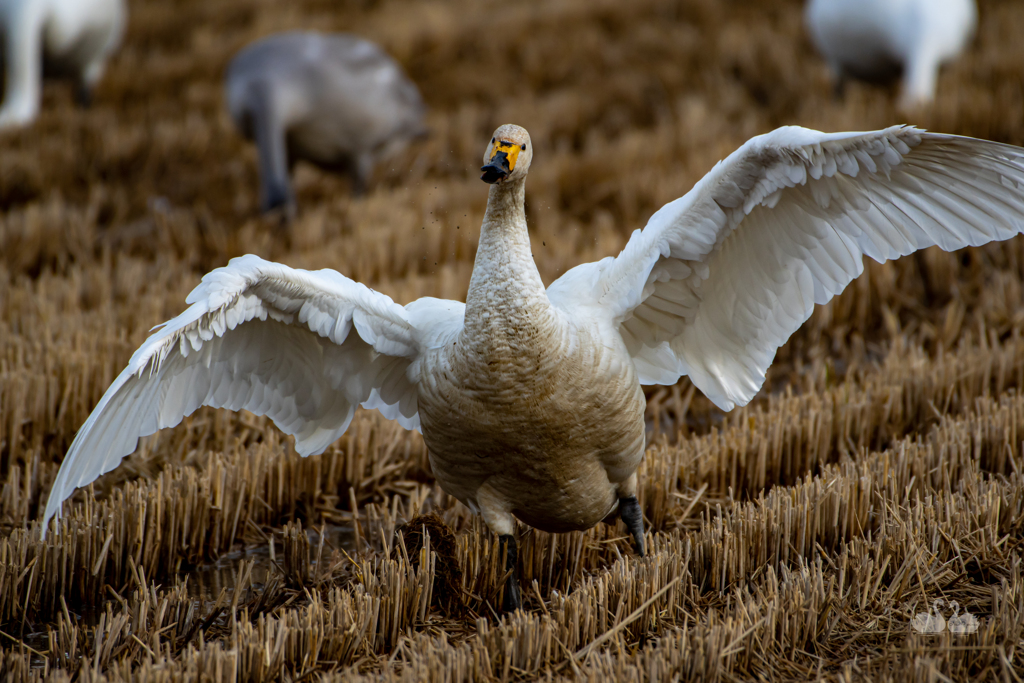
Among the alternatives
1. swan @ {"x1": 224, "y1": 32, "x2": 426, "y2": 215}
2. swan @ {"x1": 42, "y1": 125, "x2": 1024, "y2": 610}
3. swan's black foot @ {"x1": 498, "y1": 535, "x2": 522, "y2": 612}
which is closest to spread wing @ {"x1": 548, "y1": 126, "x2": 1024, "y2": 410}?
swan @ {"x1": 42, "y1": 125, "x2": 1024, "y2": 610}

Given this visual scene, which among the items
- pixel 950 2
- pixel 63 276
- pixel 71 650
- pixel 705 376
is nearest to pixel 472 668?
pixel 71 650

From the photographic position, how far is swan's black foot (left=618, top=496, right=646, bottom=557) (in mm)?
2895

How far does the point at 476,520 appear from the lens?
2953mm

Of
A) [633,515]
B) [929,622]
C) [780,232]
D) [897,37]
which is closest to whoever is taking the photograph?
[929,622]

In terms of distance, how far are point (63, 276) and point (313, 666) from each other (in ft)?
12.3

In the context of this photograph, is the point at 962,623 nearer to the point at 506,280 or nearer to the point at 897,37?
the point at 506,280

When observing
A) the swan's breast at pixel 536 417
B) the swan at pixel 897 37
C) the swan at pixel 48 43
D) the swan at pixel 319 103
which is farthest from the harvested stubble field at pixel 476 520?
the swan at pixel 48 43

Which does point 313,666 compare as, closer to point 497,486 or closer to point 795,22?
point 497,486

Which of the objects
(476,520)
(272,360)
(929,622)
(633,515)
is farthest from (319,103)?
(929,622)

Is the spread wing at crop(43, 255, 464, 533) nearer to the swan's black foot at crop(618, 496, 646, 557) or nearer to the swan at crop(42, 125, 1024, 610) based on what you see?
the swan at crop(42, 125, 1024, 610)

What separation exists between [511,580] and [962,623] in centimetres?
120

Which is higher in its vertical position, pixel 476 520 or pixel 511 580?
pixel 476 520

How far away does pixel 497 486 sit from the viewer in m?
2.62

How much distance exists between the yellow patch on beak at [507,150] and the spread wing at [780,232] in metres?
0.50
